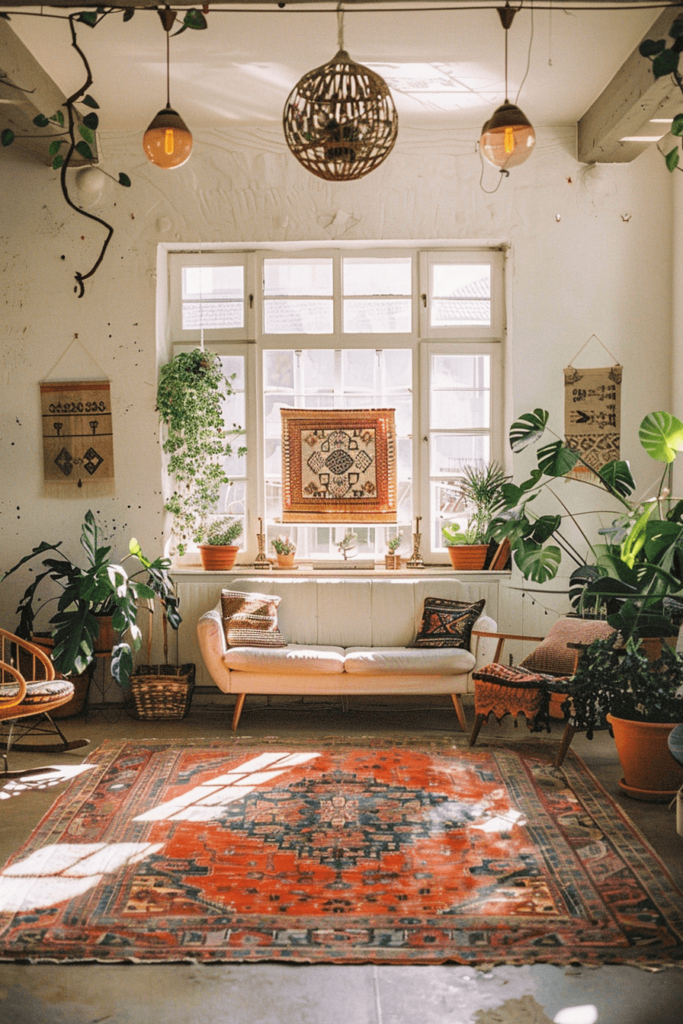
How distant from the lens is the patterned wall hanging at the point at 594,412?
6340 mm

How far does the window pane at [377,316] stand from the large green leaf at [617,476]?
189 cm

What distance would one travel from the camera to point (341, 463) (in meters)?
6.59

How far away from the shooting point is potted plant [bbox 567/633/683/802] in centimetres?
431

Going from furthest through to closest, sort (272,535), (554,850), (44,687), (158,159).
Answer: (272,535), (44,687), (158,159), (554,850)

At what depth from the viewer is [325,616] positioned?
6074 mm

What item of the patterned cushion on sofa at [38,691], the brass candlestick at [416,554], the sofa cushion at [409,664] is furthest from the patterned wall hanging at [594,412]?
the patterned cushion on sofa at [38,691]

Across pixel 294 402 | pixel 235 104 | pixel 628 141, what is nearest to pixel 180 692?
pixel 294 402

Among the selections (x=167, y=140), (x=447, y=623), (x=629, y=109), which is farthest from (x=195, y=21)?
(x=447, y=623)

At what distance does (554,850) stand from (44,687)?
2.77 metres

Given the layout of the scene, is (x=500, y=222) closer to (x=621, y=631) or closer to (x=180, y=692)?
(x=621, y=631)

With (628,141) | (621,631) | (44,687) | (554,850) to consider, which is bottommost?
(554,850)

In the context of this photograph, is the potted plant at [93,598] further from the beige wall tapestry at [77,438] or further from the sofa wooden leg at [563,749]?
the sofa wooden leg at [563,749]

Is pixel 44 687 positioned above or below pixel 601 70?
below

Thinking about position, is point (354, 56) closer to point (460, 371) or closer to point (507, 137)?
point (507, 137)
